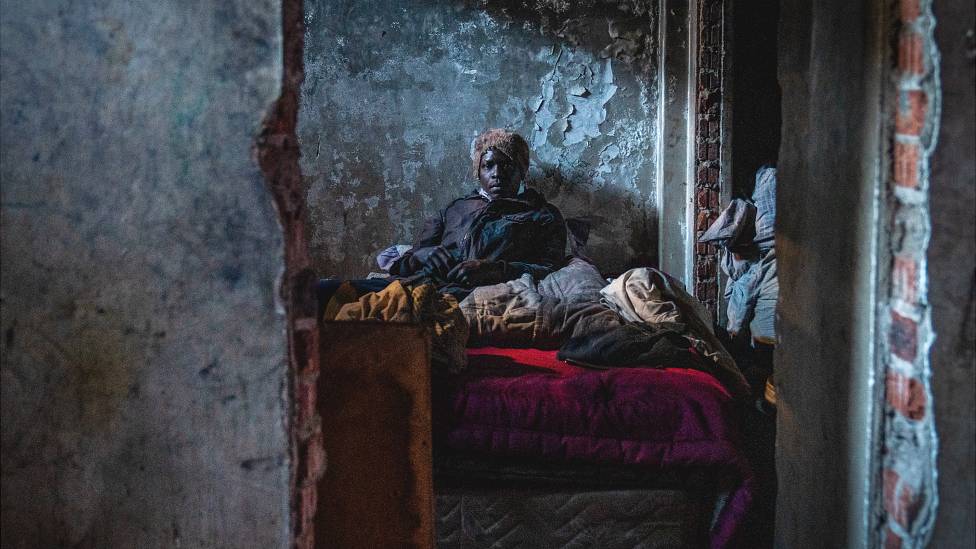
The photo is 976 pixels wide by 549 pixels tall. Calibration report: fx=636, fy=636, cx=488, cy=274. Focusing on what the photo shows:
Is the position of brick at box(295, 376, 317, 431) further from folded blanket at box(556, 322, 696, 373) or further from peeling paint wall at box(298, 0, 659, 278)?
peeling paint wall at box(298, 0, 659, 278)

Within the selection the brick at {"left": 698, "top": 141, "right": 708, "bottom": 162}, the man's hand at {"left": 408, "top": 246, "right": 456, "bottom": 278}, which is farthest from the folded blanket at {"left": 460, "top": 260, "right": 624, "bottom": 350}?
the brick at {"left": 698, "top": 141, "right": 708, "bottom": 162}

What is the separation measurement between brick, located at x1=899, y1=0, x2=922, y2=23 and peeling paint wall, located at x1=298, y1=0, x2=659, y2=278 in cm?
348

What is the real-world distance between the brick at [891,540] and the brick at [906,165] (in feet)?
1.90

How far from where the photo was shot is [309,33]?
4465 mm

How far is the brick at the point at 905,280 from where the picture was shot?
3.32ft

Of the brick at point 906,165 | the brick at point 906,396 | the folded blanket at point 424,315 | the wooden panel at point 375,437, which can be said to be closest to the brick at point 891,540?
the brick at point 906,396

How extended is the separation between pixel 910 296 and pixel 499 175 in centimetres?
312

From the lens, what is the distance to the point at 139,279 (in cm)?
111

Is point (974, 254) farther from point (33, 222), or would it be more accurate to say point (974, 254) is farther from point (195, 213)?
point (33, 222)

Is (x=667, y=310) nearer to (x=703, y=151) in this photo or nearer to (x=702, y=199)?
(x=702, y=199)

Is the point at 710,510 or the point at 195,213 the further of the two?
the point at 710,510

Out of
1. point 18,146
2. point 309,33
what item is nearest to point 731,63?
point 309,33

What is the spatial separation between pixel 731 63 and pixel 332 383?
3410 millimetres

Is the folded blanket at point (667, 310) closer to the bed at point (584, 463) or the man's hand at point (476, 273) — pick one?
the bed at point (584, 463)
